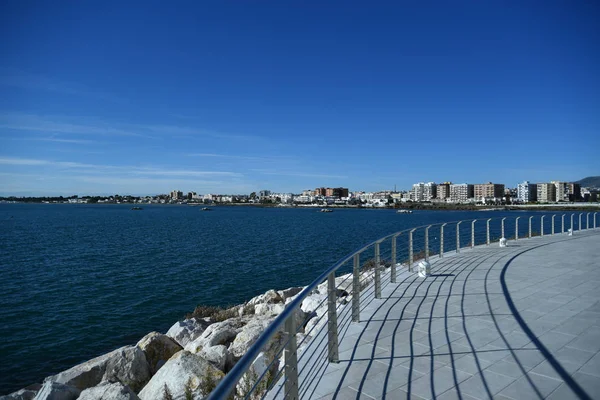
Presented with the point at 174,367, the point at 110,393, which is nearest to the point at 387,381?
the point at 174,367

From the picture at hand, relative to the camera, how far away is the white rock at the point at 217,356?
6.20 meters

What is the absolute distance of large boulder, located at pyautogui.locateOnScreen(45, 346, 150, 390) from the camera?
669 centimetres

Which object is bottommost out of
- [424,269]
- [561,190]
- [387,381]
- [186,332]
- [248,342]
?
[186,332]

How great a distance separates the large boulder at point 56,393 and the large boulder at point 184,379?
1.18 m

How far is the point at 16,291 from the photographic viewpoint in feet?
53.8

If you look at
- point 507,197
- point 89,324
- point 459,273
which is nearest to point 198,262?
point 89,324

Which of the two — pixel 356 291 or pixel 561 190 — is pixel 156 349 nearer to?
pixel 356 291

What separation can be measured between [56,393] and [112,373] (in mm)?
1261

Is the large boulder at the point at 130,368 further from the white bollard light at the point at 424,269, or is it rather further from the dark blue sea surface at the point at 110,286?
the white bollard light at the point at 424,269

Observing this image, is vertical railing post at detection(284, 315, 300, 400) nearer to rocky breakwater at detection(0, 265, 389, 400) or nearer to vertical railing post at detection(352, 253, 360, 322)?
rocky breakwater at detection(0, 265, 389, 400)

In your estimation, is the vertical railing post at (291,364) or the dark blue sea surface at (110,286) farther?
the dark blue sea surface at (110,286)

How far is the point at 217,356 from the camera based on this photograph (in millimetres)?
6348

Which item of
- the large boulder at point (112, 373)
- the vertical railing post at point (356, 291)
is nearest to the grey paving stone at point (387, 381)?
the vertical railing post at point (356, 291)

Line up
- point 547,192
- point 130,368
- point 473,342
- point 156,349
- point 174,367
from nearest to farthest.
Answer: point 473,342 → point 174,367 → point 130,368 → point 156,349 → point 547,192
